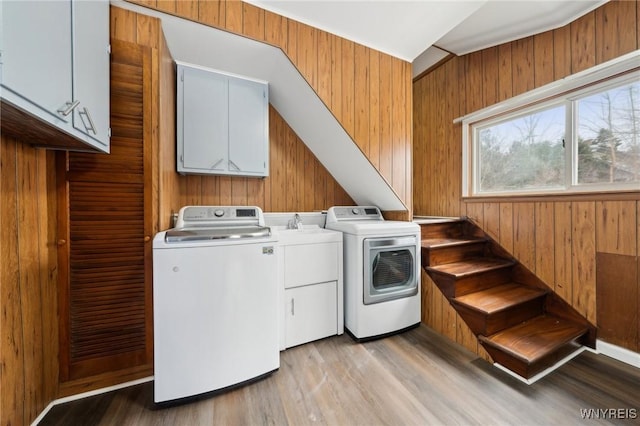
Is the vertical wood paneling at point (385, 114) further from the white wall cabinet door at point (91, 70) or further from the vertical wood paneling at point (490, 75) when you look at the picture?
the white wall cabinet door at point (91, 70)

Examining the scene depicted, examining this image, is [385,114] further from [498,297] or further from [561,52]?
[498,297]

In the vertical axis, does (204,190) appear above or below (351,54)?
below

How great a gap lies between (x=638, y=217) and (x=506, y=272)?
37.0 inches

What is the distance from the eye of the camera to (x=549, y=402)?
1.36 m

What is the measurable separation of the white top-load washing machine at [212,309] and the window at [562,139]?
97.7 inches

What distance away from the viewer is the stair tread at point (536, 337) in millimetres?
1582

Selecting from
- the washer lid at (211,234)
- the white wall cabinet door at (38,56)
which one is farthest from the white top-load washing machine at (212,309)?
the white wall cabinet door at (38,56)

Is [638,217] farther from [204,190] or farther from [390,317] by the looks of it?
[204,190]

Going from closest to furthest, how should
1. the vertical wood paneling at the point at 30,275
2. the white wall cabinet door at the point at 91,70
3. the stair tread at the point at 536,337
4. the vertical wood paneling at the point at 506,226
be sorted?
the white wall cabinet door at the point at 91,70, the vertical wood paneling at the point at 30,275, the stair tread at the point at 536,337, the vertical wood paneling at the point at 506,226

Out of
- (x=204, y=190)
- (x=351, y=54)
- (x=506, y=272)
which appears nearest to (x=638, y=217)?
(x=506, y=272)

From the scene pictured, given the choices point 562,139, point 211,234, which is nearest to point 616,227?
point 562,139

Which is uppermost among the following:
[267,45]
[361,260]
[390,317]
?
[267,45]

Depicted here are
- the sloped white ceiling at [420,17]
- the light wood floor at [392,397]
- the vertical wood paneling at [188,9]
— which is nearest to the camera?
the light wood floor at [392,397]

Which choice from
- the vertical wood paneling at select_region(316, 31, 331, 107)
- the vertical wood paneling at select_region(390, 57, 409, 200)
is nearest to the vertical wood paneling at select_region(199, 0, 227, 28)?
the vertical wood paneling at select_region(316, 31, 331, 107)
